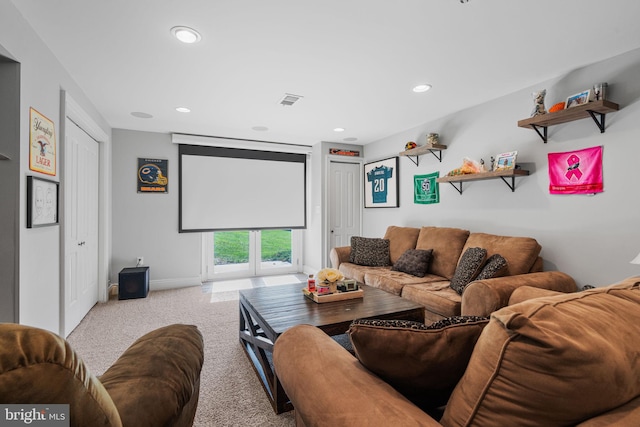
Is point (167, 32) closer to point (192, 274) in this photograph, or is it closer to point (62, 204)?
point (62, 204)

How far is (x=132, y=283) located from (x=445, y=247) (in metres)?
4.01

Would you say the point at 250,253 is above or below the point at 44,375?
below

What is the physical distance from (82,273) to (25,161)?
1.89 m

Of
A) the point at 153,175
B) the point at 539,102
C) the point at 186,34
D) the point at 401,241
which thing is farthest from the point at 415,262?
the point at 153,175

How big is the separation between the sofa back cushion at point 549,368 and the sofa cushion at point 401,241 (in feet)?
10.7

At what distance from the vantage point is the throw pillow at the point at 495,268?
258cm

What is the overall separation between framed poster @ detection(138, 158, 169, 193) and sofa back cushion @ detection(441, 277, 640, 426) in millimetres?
4823

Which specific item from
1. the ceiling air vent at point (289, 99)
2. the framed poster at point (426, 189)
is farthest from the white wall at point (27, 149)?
the framed poster at point (426, 189)

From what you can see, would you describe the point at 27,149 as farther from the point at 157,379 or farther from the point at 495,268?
the point at 495,268

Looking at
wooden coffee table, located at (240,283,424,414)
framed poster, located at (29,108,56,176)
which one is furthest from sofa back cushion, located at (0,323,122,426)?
framed poster, located at (29,108,56,176)

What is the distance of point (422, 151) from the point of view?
4000mm

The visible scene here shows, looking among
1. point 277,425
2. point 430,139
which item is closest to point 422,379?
point 277,425

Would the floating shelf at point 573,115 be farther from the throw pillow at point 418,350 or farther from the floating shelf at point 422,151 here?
the throw pillow at point 418,350

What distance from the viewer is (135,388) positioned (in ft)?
2.95
